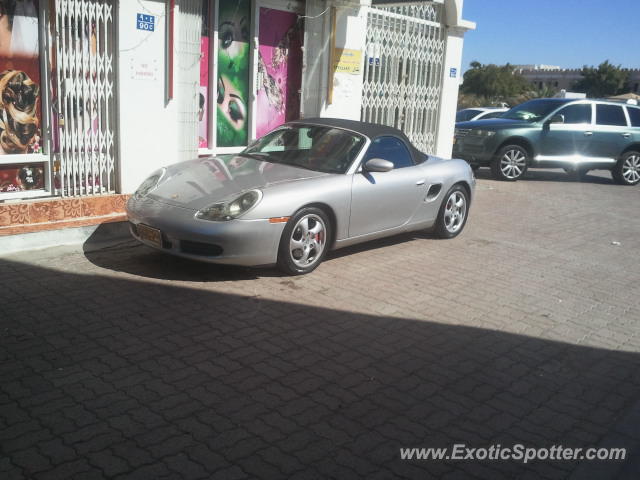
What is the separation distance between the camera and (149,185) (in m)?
6.52

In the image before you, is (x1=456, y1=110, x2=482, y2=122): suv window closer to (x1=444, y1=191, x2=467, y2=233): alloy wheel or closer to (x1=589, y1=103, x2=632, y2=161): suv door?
(x1=589, y1=103, x2=632, y2=161): suv door

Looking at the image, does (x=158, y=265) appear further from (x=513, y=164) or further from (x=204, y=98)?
(x=513, y=164)

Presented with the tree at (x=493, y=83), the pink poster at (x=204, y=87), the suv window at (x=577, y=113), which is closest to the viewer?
the pink poster at (x=204, y=87)

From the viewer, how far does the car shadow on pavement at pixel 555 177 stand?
1543cm

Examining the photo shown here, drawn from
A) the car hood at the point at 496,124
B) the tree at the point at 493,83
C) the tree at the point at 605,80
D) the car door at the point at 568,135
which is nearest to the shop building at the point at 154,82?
the car hood at the point at 496,124

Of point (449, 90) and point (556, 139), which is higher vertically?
point (449, 90)

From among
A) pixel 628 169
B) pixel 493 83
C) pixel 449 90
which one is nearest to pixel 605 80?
pixel 493 83

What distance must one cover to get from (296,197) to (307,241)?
0.46 meters

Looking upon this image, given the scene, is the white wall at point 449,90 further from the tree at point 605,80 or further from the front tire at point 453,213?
the tree at point 605,80

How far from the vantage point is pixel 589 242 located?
8.83 metres

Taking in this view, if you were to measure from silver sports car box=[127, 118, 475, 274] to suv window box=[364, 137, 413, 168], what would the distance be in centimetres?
1

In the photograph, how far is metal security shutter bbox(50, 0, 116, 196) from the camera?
23.0 feet

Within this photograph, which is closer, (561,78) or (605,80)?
(605,80)

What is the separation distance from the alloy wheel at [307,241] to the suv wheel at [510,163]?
8.95 meters
